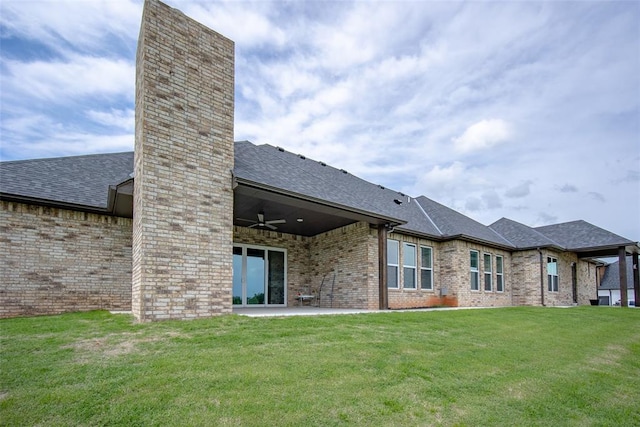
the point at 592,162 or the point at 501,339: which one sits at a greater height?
the point at 592,162

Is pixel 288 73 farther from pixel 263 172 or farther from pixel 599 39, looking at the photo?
pixel 599 39

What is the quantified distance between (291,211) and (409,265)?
612 cm

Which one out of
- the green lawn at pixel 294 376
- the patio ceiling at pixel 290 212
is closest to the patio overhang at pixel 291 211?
the patio ceiling at pixel 290 212

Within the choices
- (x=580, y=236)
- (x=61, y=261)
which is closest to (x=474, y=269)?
(x=580, y=236)

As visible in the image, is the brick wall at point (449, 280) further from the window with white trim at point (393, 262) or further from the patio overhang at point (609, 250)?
the patio overhang at point (609, 250)

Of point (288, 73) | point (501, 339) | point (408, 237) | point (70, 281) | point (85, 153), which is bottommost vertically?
point (501, 339)

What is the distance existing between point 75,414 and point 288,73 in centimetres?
1189

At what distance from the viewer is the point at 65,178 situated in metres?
10.7

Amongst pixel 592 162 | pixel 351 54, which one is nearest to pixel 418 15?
pixel 351 54

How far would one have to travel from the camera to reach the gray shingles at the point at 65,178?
9.54m

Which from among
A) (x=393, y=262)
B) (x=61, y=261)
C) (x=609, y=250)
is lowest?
Answer: (x=393, y=262)

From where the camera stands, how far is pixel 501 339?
7930 millimetres

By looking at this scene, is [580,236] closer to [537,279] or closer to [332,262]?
[537,279]

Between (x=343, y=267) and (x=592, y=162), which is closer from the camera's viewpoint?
(x=343, y=267)
